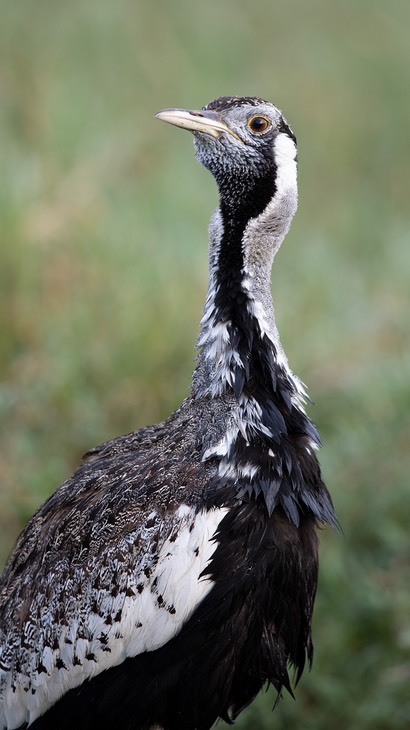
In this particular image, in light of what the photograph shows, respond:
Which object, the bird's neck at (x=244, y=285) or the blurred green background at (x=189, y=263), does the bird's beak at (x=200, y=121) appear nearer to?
the bird's neck at (x=244, y=285)

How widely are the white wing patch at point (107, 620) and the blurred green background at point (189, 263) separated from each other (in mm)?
1540

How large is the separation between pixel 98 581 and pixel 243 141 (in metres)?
1.48

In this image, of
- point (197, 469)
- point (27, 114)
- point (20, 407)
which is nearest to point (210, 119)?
point (197, 469)

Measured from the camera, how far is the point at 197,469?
327 centimetres

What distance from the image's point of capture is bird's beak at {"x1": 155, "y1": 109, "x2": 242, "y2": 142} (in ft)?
10.9

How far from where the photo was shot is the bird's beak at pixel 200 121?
3.32 m

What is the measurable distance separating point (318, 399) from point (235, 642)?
288 centimetres

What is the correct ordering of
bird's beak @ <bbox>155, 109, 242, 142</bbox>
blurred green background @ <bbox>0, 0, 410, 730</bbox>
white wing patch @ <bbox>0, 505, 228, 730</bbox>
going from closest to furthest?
white wing patch @ <bbox>0, 505, 228, 730</bbox>, bird's beak @ <bbox>155, 109, 242, 142</bbox>, blurred green background @ <bbox>0, 0, 410, 730</bbox>

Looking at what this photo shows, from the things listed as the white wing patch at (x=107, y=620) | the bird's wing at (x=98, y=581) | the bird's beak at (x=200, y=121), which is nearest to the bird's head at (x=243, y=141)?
the bird's beak at (x=200, y=121)

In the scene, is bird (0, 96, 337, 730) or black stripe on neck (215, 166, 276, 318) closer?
bird (0, 96, 337, 730)

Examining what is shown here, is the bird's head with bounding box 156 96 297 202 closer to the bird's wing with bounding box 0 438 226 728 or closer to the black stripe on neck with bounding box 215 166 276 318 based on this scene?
the black stripe on neck with bounding box 215 166 276 318

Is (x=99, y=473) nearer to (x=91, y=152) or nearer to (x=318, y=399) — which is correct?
(x=318, y=399)

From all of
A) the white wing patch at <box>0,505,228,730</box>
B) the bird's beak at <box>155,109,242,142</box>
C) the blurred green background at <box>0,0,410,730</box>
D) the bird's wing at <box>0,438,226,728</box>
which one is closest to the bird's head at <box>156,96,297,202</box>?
the bird's beak at <box>155,109,242,142</box>

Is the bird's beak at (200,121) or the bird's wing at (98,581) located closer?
the bird's wing at (98,581)
